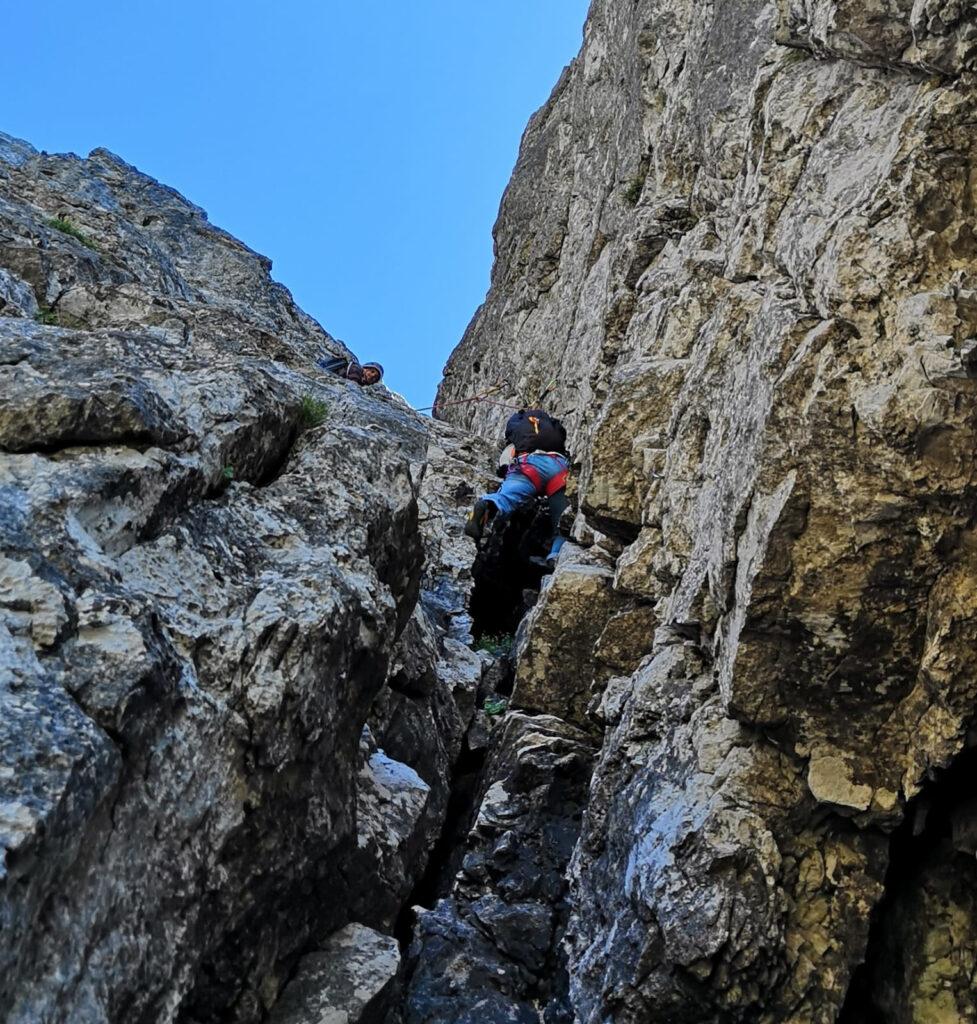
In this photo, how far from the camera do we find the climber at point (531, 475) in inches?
775

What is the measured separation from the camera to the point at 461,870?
11.5 metres

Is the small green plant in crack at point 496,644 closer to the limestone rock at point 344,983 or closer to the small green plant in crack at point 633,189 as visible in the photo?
the limestone rock at point 344,983

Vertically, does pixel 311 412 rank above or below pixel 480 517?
below

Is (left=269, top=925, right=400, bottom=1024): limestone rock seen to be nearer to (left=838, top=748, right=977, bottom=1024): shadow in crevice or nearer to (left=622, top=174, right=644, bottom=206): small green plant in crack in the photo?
(left=838, top=748, right=977, bottom=1024): shadow in crevice

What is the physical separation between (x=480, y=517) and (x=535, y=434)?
2477 millimetres

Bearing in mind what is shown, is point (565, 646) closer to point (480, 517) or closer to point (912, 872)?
point (480, 517)

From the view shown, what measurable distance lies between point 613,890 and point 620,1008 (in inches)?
48.5

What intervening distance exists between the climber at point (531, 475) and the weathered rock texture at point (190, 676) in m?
7.29

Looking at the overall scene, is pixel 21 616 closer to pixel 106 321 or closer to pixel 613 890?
pixel 613 890

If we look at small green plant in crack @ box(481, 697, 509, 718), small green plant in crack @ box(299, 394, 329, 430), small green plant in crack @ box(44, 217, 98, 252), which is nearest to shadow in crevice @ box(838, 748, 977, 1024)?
small green plant in crack @ box(299, 394, 329, 430)

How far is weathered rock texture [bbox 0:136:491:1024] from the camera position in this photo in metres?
5.80

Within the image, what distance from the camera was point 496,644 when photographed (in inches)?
786

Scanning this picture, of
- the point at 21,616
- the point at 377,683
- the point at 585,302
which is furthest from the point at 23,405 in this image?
the point at 585,302

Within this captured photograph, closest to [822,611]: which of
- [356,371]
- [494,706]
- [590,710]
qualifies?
[590,710]
